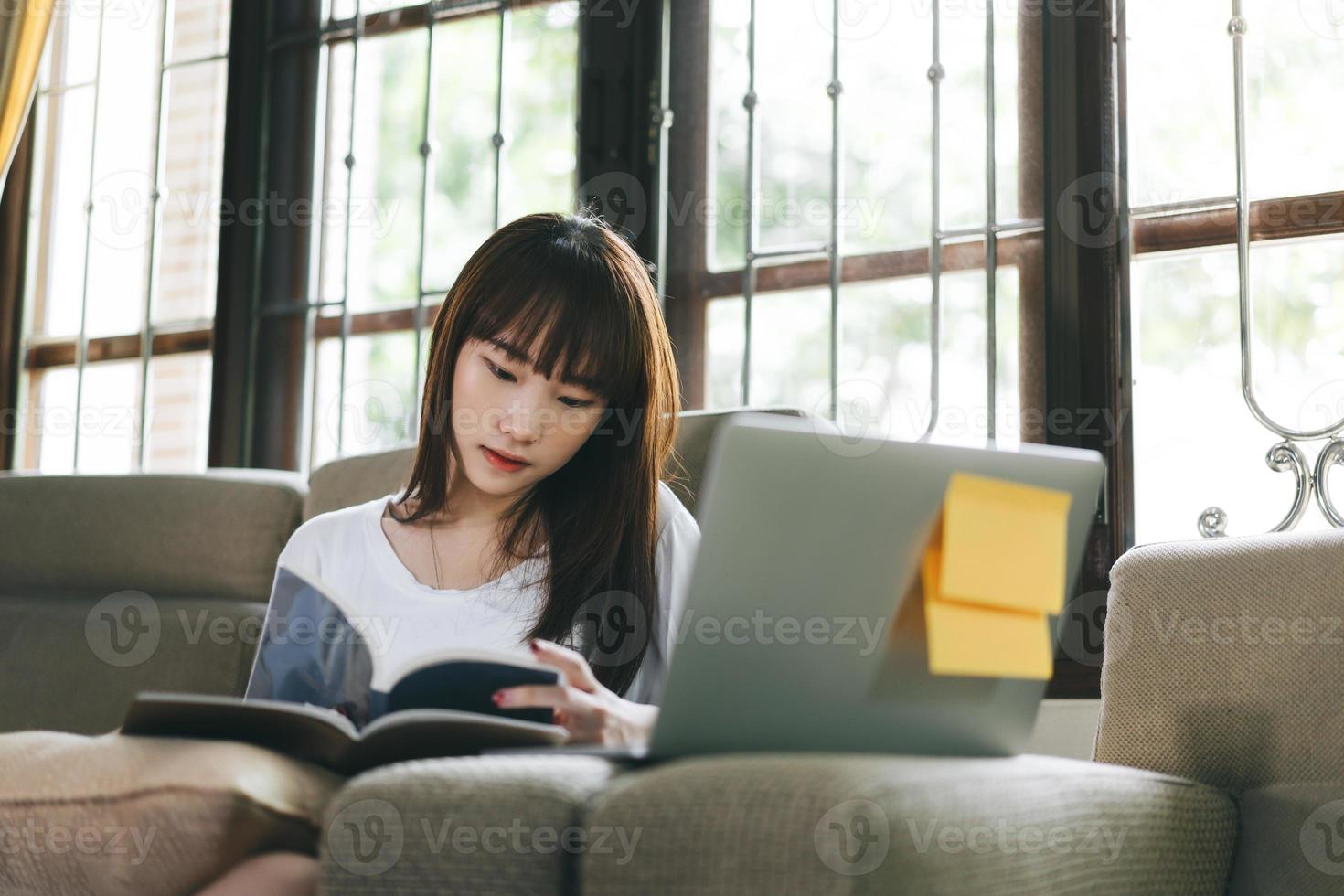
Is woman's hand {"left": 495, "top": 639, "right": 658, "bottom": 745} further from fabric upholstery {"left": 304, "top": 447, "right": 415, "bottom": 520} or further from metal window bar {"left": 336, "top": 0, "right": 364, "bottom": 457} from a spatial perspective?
metal window bar {"left": 336, "top": 0, "right": 364, "bottom": 457}

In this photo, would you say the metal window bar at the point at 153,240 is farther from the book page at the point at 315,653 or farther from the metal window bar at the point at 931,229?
the book page at the point at 315,653

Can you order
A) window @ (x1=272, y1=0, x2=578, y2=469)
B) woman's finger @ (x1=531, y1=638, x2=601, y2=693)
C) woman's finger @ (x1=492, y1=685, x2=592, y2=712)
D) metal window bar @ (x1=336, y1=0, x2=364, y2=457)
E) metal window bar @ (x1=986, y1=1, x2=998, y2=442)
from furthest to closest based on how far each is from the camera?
metal window bar @ (x1=336, y1=0, x2=364, y2=457) → window @ (x1=272, y1=0, x2=578, y2=469) → metal window bar @ (x1=986, y1=1, x2=998, y2=442) → woman's finger @ (x1=531, y1=638, x2=601, y2=693) → woman's finger @ (x1=492, y1=685, x2=592, y2=712)

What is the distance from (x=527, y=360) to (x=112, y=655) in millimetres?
951

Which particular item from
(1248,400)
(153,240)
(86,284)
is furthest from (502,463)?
(86,284)

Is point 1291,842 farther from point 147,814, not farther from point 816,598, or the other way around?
point 147,814

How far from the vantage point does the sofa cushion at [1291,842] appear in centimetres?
118

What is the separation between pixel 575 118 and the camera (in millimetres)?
2459

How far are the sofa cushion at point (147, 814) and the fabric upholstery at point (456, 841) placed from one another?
99 millimetres

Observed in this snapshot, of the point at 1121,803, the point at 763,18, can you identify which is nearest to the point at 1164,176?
the point at 763,18

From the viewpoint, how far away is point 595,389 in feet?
4.93

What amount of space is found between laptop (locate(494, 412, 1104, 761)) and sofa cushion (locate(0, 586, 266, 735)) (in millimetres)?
1228

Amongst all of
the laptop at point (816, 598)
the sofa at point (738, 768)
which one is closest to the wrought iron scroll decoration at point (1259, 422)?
the sofa at point (738, 768)

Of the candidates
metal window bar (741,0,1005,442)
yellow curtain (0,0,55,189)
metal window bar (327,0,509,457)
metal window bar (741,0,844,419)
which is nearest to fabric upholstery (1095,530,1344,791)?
metal window bar (741,0,1005,442)

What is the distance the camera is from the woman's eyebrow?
4.85 ft
